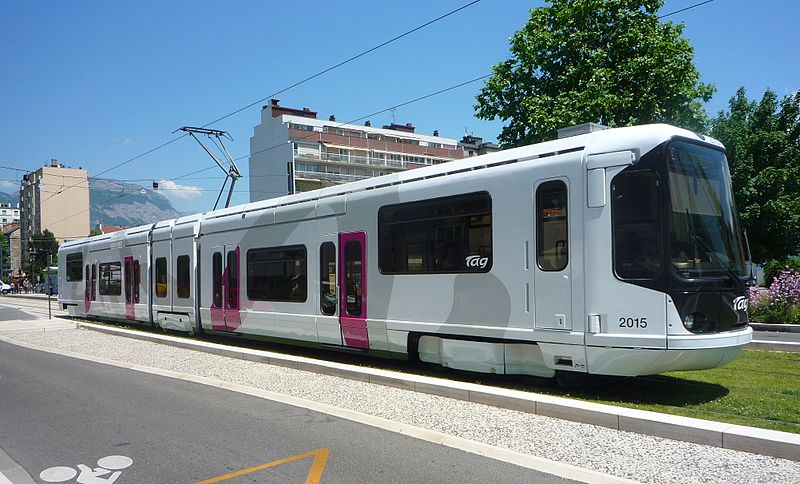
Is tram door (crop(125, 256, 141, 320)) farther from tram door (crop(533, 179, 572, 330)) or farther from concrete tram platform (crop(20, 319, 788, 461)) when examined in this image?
tram door (crop(533, 179, 572, 330))

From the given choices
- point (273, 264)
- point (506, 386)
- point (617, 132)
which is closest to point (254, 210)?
point (273, 264)

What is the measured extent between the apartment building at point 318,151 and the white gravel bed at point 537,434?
64030mm

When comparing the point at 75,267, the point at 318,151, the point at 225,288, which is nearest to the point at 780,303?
the point at 225,288

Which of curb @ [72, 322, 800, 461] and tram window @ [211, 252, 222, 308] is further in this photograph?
tram window @ [211, 252, 222, 308]

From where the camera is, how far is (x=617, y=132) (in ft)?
25.4

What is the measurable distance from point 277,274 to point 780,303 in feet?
46.5

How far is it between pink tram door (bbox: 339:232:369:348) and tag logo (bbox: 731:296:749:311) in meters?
5.66

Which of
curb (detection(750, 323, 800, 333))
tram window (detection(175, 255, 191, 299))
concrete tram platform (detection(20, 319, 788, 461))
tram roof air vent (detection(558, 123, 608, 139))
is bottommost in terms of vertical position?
curb (detection(750, 323, 800, 333))

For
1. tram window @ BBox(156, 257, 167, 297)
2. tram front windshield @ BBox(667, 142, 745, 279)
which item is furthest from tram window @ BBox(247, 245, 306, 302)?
tram front windshield @ BBox(667, 142, 745, 279)

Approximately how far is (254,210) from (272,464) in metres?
9.39

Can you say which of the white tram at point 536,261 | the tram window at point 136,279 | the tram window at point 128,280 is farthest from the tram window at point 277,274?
the tram window at point 128,280

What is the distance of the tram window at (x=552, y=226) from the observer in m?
7.96

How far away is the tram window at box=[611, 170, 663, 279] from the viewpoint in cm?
729

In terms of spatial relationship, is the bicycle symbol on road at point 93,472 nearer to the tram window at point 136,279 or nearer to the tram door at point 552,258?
the tram door at point 552,258
